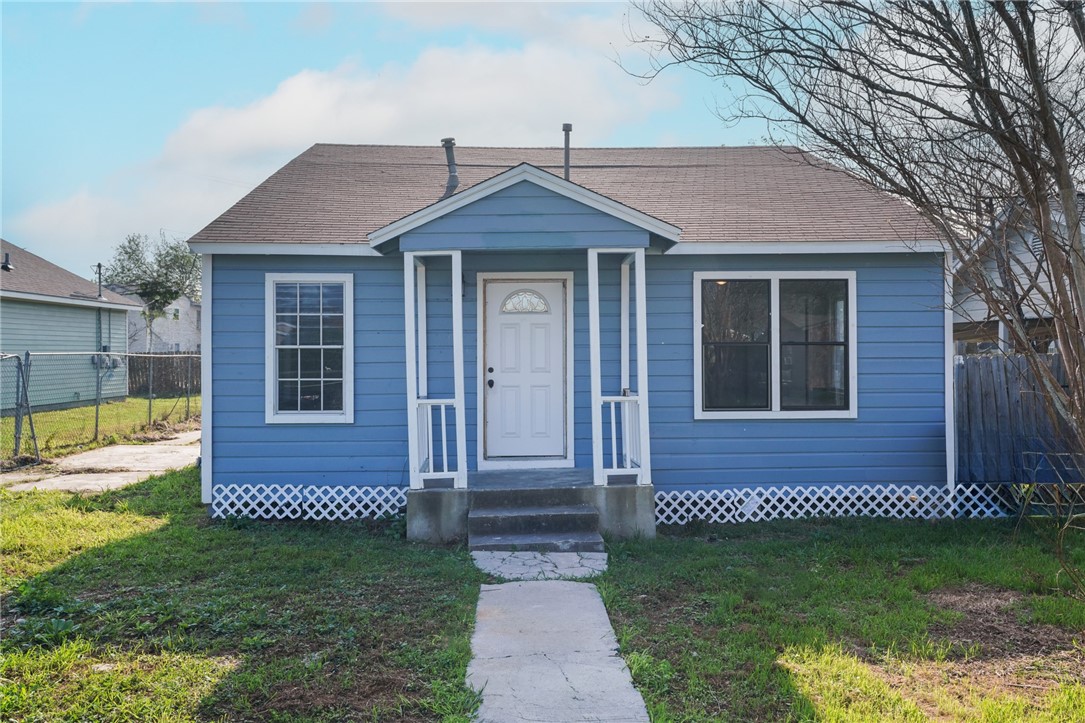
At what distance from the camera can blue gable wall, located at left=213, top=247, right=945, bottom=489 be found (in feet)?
27.4

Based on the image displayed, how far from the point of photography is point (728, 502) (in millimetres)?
8445

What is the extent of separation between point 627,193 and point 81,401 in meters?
17.3

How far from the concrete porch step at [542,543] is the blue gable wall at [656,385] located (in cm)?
160

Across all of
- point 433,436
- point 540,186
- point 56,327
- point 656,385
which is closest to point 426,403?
point 433,436

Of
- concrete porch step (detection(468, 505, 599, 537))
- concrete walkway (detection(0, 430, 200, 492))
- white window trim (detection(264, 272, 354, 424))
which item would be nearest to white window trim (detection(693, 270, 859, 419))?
concrete porch step (detection(468, 505, 599, 537))

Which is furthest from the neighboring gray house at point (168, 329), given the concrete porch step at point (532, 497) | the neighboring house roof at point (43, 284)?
the concrete porch step at point (532, 497)

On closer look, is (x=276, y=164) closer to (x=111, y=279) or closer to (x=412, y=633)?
(x=412, y=633)

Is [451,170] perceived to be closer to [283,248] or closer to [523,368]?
[283,248]

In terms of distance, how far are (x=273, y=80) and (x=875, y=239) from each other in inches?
332

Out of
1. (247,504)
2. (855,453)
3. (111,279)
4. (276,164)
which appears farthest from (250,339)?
(111,279)

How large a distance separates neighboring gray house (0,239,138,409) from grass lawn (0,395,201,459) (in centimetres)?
83

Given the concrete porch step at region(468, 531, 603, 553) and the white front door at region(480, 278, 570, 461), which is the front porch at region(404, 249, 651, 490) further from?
the concrete porch step at region(468, 531, 603, 553)

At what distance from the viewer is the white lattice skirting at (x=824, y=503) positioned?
27.6 feet

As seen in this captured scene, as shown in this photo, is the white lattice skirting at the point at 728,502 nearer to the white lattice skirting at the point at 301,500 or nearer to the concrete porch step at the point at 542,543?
the white lattice skirting at the point at 301,500
